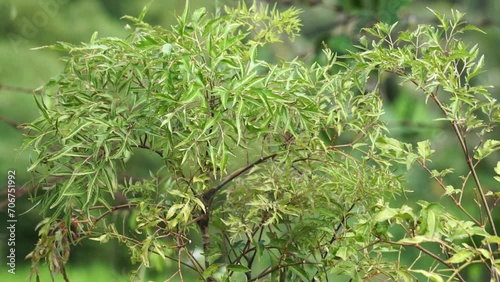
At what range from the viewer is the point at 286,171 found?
125cm

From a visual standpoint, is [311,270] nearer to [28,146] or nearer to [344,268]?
[344,268]

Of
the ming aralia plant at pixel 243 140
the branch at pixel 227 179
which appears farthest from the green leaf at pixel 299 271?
the branch at pixel 227 179

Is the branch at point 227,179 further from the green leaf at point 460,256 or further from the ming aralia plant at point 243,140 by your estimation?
the green leaf at point 460,256

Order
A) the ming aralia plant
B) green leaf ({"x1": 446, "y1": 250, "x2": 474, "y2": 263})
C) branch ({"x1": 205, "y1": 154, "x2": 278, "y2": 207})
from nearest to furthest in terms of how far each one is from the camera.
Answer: green leaf ({"x1": 446, "y1": 250, "x2": 474, "y2": 263}) < the ming aralia plant < branch ({"x1": 205, "y1": 154, "x2": 278, "y2": 207})

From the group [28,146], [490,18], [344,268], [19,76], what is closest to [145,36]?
[28,146]

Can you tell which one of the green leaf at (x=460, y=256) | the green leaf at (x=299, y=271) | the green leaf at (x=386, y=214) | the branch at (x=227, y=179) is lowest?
the green leaf at (x=299, y=271)

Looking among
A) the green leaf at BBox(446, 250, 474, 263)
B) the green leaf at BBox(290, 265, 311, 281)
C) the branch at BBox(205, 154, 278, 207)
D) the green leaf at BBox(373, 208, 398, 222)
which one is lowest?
the green leaf at BBox(290, 265, 311, 281)

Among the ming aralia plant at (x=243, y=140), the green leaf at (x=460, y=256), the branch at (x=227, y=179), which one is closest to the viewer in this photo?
the green leaf at (x=460, y=256)

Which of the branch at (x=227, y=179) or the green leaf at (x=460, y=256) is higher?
the green leaf at (x=460, y=256)

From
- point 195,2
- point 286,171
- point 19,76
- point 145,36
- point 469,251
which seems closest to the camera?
point 469,251

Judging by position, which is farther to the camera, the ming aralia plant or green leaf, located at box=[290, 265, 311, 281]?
green leaf, located at box=[290, 265, 311, 281]

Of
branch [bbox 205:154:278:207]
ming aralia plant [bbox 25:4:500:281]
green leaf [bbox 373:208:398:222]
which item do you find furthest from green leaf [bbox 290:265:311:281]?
green leaf [bbox 373:208:398:222]

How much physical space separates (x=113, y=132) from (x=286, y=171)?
0.30 metres

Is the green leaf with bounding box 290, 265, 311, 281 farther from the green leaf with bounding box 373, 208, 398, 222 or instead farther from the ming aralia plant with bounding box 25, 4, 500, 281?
the green leaf with bounding box 373, 208, 398, 222
